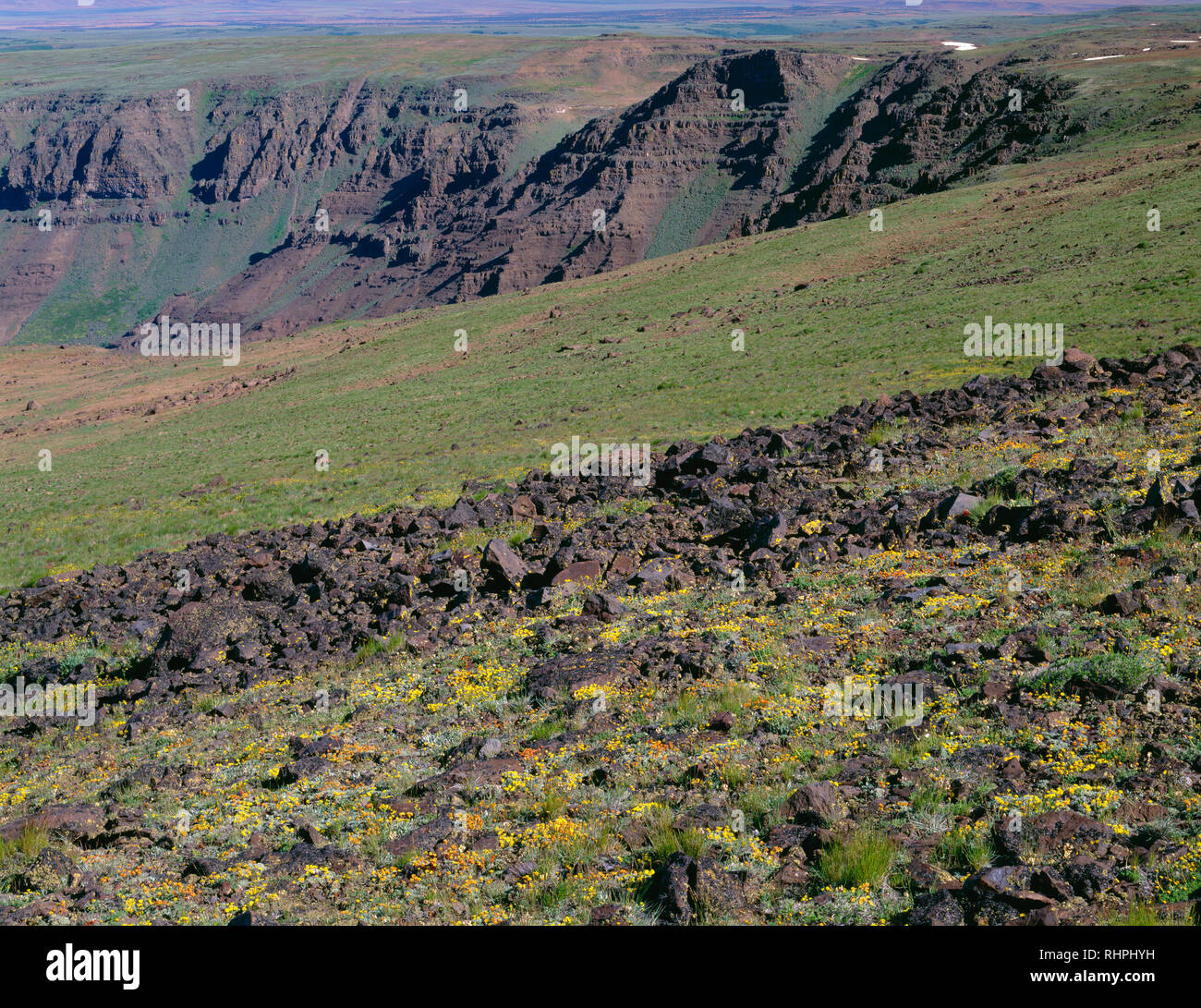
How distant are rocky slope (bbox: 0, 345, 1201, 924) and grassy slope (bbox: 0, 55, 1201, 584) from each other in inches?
411

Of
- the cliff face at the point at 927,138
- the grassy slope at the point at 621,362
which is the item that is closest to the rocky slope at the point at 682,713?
the grassy slope at the point at 621,362

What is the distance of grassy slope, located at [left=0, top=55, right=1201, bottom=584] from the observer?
29.2 metres

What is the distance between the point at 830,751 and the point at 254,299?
207m

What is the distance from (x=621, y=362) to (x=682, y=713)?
115 ft

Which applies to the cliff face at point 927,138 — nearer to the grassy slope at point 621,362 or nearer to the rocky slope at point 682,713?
the grassy slope at point 621,362

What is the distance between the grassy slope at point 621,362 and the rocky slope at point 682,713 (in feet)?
34.3

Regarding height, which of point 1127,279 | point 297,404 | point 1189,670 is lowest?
point 297,404

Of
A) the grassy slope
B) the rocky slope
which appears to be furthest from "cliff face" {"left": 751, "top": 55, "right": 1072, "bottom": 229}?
the rocky slope

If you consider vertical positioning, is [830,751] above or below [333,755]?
above

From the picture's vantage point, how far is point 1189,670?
27.9ft

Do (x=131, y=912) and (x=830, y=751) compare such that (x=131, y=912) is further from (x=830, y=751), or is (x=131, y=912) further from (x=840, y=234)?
(x=840, y=234)

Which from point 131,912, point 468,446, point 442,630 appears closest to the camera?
point 131,912

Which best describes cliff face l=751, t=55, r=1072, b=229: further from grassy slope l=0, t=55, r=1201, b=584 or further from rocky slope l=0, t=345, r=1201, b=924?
rocky slope l=0, t=345, r=1201, b=924
